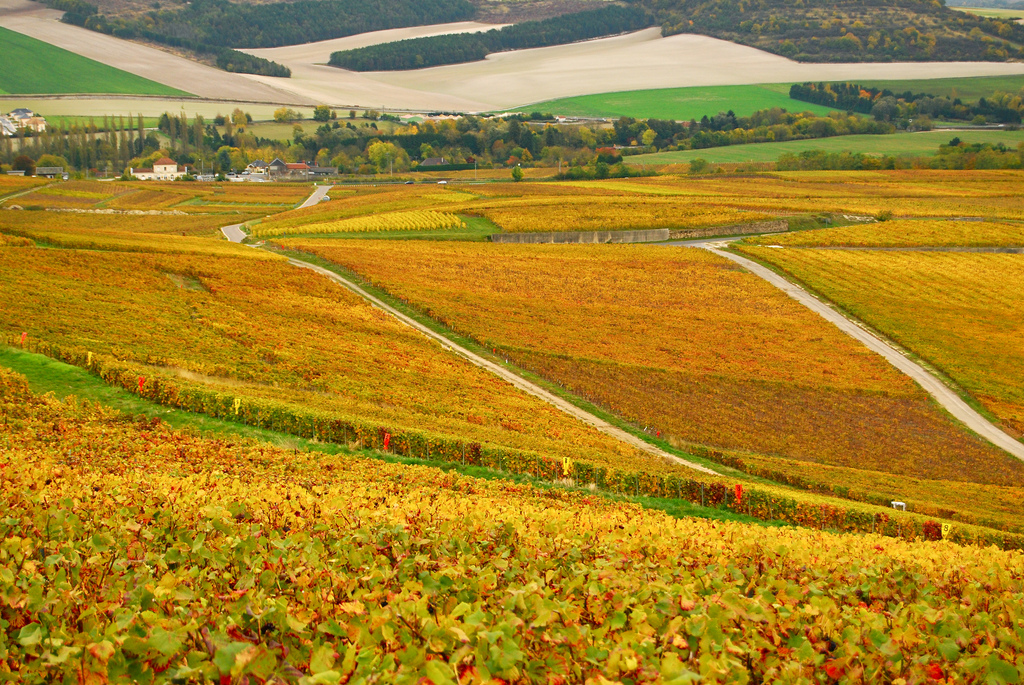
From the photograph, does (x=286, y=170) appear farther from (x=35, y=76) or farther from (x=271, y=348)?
(x=271, y=348)

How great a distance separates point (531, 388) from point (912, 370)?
83.5 feet

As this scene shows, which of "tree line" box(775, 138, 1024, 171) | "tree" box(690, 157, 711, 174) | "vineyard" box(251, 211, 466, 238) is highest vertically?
"tree line" box(775, 138, 1024, 171)

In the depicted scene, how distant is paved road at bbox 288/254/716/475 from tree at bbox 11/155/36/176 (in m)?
106

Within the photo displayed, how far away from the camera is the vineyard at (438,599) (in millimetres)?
6492

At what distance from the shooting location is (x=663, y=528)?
13477 mm

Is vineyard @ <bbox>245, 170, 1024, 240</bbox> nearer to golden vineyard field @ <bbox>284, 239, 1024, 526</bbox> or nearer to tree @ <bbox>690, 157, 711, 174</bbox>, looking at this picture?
tree @ <bbox>690, 157, 711, 174</bbox>

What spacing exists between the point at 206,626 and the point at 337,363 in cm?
3454

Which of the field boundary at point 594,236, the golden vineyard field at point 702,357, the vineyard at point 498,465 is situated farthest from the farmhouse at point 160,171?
the golden vineyard field at point 702,357

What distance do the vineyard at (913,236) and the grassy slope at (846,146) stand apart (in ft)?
234

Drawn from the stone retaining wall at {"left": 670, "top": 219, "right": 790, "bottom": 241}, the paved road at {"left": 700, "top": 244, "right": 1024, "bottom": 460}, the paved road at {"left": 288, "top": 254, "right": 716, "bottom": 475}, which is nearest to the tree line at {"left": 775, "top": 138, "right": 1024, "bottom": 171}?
the stone retaining wall at {"left": 670, "top": 219, "right": 790, "bottom": 241}

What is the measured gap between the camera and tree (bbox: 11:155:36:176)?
13975 cm

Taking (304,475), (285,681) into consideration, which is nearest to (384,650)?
(285,681)

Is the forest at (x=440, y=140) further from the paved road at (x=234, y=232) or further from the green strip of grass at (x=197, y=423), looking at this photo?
the green strip of grass at (x=197, y=423)

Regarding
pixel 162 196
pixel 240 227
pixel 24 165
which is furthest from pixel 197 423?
pixel 24 165
